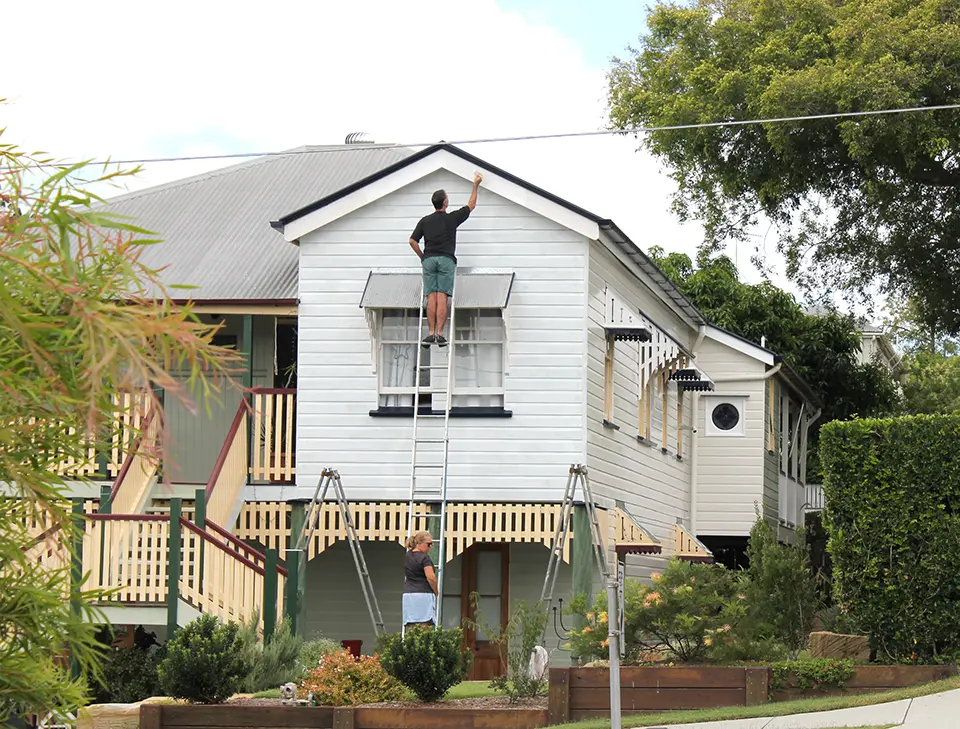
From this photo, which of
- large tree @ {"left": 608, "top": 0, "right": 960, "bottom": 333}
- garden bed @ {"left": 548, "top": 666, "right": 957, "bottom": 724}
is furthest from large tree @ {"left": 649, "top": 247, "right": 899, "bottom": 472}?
garden bed @ {"left": 548, "top": 666, "right": 957, "bottom": 724}

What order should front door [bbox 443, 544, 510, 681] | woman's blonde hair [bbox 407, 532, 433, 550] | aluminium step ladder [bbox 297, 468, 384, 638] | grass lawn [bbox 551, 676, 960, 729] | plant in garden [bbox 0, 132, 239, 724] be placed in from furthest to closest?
front door [bbox 443, 544, 510, 681] < aluminium step ladder [bbox 297, 468, 384, 638] < woman's blonde hair [bbox 407, 532, 433, 550] < grass lawn [bbox 551, 676, 960, 729] < plant in garden [bbox 0, 132, 239, 724]

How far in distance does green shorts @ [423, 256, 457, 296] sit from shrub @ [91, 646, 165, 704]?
5487mm

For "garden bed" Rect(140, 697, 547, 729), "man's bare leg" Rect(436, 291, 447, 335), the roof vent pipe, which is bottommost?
"garden bed" Rect(140, 697, 547, 729)

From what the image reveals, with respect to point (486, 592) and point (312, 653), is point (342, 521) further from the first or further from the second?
point (312, 653)

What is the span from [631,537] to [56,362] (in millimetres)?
16049

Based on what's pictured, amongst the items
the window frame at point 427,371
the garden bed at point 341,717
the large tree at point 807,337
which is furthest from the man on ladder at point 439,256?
the large tree at point 807,337

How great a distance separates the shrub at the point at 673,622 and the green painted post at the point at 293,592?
13.3 ft

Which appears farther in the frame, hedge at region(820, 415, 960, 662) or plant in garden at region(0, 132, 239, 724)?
hedge at region(820, 415, 960, 662)

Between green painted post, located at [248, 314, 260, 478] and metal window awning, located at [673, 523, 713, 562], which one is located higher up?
green painted post, located at [248, 314, 260, 478]

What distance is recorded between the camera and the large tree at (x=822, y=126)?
24.9m

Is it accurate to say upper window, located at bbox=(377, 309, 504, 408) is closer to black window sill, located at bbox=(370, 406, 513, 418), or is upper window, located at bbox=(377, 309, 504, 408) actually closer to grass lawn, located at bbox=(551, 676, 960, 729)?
black window sill, located at bbox=(370, 406, 513, 418)

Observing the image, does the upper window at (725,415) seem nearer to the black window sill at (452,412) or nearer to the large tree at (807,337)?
the large tree at (807,337)

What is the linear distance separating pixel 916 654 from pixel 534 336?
20.9 feet

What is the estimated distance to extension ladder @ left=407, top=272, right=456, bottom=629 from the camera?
1836 cm
